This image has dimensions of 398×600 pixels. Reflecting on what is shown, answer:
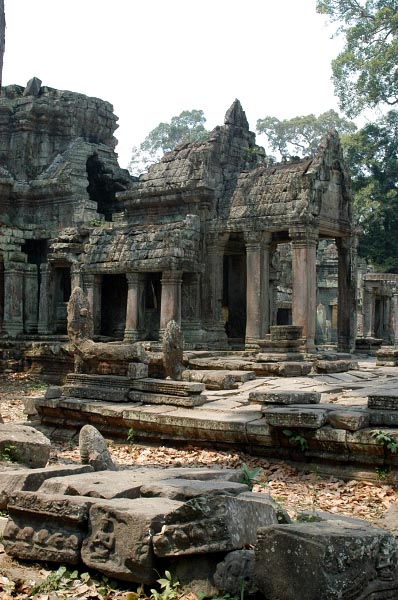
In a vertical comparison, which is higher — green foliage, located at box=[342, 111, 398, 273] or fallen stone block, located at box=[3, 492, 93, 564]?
green foliage, located at box=[342, 111, 398, 273]

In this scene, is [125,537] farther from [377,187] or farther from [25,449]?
[377,187]

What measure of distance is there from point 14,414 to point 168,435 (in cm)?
443

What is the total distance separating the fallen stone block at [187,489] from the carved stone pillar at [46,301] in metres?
15.5

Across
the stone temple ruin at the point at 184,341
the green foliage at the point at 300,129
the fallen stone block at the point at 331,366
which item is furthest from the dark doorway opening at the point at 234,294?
the green foliage at the point at 300,129

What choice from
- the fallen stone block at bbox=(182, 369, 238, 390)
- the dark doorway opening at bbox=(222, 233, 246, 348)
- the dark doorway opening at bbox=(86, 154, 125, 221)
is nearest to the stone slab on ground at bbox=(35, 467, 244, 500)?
the fallen stone block at bbox=(182, 369, 238, 390)

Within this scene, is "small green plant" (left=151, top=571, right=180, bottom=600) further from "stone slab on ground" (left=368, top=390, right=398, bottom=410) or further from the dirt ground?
"stone slab on ground" (left=368, top=390, right=398, bottom=410)

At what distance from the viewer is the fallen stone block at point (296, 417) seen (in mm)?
7730

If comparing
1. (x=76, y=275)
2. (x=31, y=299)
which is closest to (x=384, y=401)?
(x=76, y=275)

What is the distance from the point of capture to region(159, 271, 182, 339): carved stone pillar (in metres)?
16.7

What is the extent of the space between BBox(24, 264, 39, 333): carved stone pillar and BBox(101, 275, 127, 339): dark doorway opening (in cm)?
213

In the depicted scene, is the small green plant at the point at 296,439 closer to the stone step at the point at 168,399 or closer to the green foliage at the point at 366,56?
the stone step at the point at 168,399

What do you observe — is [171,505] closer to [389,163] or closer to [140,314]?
[140,314]

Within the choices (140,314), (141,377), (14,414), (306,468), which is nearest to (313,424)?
(306,468)

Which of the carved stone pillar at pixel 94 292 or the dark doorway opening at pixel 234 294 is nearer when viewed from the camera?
the carved stone pillar at pixel 94 292
